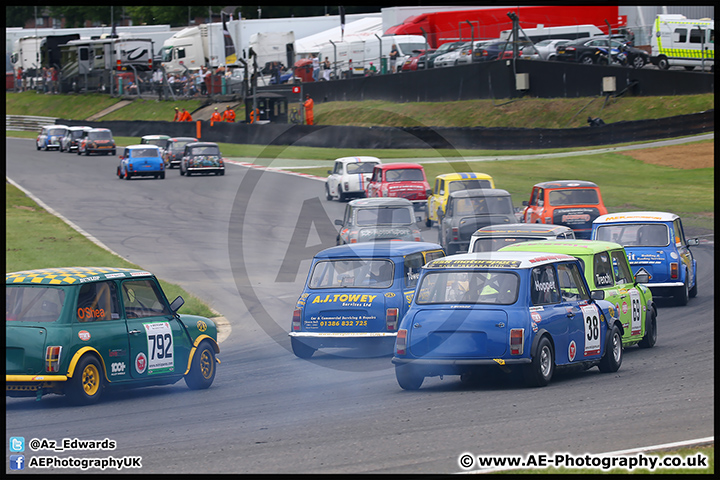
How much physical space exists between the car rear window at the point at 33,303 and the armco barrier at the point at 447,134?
1249 inches

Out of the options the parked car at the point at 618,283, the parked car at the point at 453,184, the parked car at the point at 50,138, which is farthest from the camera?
the parked car at the point at 50,138

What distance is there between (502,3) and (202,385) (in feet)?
160

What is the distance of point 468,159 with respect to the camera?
39844mm

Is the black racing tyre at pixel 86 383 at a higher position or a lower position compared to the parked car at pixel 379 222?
lower

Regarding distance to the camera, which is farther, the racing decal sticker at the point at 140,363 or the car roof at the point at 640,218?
the car roof at the point at 640,218

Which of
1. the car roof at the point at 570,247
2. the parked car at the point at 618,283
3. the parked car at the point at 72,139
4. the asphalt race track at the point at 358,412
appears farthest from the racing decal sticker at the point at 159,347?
the parked car at the point at 72,139

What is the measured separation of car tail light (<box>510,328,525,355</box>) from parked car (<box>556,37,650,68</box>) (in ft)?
116

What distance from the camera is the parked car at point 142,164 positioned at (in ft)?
130

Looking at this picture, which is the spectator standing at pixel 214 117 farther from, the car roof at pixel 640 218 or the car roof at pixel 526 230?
the car roof at pixel 640 218

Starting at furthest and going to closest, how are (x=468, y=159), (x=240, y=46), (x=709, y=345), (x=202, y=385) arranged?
1. (x=240, y=46)
2. (x=468, y=159)
3. (x=709, y=345)
4. (x=202, y=385)

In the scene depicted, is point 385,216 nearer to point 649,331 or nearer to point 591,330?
point 649,331

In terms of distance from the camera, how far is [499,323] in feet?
32.6

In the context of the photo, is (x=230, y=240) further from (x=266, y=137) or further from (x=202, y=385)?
(x=266, y=137)

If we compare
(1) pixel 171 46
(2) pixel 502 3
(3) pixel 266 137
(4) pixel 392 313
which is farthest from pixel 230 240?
(1) pixel 171 46
